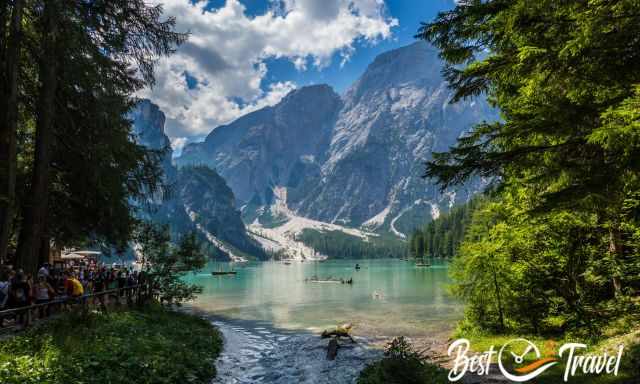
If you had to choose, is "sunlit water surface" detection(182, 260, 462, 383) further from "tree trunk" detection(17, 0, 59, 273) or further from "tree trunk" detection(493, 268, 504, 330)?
"tree trunk" detection(17, 0, 59, 273)

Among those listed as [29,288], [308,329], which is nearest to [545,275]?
[308,329]

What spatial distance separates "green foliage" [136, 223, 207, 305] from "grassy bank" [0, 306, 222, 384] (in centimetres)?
747

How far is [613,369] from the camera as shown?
9.48m

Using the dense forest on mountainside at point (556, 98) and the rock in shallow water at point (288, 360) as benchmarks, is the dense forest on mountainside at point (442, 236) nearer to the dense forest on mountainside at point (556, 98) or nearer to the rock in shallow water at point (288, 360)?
the rock in shallow water at point (288, 360)

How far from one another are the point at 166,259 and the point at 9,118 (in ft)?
46.1

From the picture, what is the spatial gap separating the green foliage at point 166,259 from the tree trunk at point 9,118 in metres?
10.2

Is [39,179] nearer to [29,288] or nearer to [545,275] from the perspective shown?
[29,288]

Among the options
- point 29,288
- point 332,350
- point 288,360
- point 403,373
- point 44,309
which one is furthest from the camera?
point 332,350

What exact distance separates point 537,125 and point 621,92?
1.26m

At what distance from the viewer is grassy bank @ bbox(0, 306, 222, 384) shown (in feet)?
29.9

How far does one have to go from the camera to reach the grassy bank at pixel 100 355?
29.9 feet

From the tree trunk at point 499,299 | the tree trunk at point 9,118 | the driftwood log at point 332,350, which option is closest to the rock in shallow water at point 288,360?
the driftwood log at point 332,350

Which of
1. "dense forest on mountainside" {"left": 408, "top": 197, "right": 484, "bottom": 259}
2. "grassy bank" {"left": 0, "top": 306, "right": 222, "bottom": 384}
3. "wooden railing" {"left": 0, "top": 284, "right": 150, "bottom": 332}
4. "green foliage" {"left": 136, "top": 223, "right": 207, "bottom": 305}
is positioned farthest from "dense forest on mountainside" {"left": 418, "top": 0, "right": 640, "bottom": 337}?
"dense forest on mountainside" {"left": 408, "top": 197, "right": 484, "bottom": 259}

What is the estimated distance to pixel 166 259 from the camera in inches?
1001
